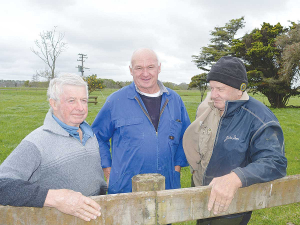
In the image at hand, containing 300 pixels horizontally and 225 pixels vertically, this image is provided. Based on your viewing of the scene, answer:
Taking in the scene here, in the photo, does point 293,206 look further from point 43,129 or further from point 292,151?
point 43,129

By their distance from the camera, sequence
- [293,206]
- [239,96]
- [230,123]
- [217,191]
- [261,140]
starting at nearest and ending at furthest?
1. [217,191]
2. [261,140]
3. [230,123]
4. [239,96]
5. [293,206]

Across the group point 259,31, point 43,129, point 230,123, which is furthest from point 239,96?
point 259,31

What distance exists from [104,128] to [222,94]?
1.66 m

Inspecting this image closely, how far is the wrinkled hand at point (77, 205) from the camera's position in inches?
57.0

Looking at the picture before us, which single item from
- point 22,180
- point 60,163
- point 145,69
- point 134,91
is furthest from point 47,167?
point 145,69

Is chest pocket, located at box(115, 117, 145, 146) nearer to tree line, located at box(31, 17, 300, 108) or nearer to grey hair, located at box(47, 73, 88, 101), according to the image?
grey hair, located at box(47, 73, 88, 101)

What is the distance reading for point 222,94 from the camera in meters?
2.30

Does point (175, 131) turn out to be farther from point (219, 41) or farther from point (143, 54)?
point (219, 41)

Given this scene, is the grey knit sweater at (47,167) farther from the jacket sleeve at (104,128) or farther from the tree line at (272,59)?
the tree line at (272,59)

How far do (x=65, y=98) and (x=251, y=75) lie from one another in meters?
27.0

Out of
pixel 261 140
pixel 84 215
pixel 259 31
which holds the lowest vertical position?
pixel 84 215

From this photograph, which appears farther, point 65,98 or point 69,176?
point 65,98

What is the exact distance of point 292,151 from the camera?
8805 millimetres

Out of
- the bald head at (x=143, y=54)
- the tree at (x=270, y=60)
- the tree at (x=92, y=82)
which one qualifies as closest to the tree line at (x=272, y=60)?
the tree at (x=270, y=60)
